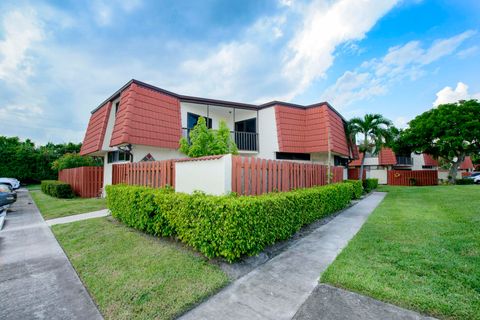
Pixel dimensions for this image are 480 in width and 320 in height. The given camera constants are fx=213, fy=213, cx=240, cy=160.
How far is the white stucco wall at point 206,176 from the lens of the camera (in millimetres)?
4609

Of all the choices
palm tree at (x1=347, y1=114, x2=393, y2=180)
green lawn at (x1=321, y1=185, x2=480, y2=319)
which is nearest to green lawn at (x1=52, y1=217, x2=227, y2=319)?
green lawn at (x1=321, y1=185, x2=480, y2=319)

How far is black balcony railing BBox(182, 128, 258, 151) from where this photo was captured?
14203 mm

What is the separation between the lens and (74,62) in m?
11.2

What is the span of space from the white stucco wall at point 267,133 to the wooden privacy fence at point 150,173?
8.24 m

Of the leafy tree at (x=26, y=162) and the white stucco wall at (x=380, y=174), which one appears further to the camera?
the white stucco wall at (x=380, y=174)

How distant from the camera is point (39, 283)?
3443 millimetres

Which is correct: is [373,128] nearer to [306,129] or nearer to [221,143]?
[306,129]

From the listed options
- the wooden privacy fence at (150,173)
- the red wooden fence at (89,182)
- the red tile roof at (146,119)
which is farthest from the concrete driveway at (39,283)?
the red wooden fence at (89,182)

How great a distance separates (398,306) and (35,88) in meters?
20.5

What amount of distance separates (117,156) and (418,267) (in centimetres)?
1356

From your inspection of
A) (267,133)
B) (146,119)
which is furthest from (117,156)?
(267,133)

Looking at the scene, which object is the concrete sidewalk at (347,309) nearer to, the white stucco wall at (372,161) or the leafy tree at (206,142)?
the leafy tree at (206,142)

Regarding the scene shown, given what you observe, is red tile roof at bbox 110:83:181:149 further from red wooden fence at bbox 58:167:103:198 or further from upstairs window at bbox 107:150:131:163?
red wooden fence at bbox 58:167:103:198

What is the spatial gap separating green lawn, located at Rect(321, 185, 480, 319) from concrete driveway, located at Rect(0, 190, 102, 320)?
3618 mm
